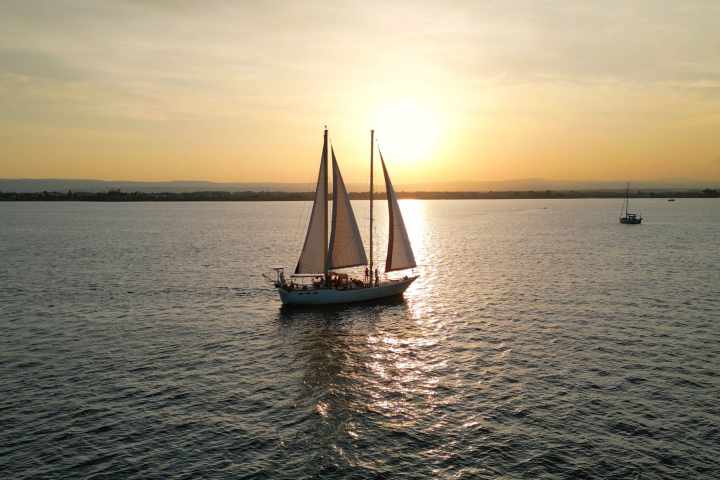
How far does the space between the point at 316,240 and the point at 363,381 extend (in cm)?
2356

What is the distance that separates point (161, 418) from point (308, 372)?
1041cm

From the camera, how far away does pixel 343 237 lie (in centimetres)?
5422

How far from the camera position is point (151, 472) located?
2197cm

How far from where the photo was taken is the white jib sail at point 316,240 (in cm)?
5228

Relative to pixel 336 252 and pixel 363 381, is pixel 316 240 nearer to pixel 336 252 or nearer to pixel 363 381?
pixel 336 252

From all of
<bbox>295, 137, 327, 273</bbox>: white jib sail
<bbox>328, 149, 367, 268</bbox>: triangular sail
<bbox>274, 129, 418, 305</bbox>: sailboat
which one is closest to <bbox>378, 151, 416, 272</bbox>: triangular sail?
<bbox>274, 129, 418, 305</bbox>: sailboat

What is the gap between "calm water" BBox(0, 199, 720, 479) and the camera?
23.2m

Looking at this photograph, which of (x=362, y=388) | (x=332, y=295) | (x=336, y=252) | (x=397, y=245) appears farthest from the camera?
(x=397, y=245)

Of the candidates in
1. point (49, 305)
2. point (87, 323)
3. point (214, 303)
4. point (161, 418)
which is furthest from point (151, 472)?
point (49, 305)

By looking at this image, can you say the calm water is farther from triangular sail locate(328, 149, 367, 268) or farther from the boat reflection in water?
triangular sail locate(328, 149, 367, 268)

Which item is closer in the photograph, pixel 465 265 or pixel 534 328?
pixel 534 328

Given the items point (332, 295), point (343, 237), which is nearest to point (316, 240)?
point (343, 237)

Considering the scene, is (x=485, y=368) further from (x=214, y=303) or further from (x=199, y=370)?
(x=214, y=303)

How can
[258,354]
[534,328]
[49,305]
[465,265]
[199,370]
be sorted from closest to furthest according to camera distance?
[199,370] → [258,354] → [534,328] → [49,305] → [465,265]
